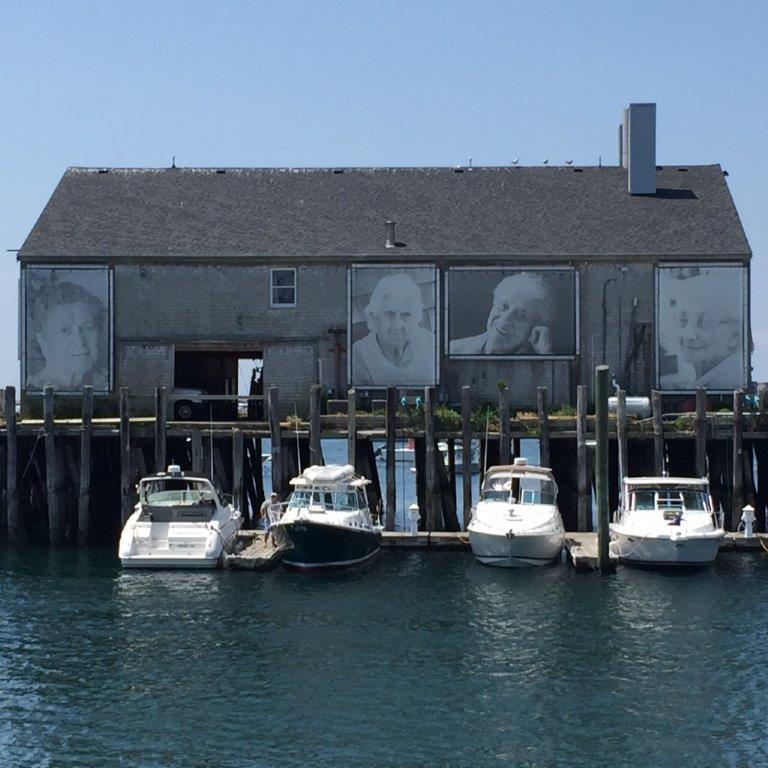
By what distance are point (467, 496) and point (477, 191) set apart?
1420 cm

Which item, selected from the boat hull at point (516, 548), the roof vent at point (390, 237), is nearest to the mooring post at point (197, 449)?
the boat hull at point (516, 548)

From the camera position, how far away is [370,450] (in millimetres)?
44094

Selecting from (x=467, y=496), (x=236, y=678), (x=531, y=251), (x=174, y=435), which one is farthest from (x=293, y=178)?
(x=236, y=678)

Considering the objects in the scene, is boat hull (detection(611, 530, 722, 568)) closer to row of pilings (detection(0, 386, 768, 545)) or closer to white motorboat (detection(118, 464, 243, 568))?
row of pilings (detection(0, 386, 768, 545))

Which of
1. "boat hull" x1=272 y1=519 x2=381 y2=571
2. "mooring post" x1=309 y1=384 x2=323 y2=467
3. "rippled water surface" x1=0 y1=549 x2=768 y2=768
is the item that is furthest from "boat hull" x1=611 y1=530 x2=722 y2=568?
"mooring post" x1=309 y1=384 x2=323 y2=467

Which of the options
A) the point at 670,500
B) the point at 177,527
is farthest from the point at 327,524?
the point at 670,500

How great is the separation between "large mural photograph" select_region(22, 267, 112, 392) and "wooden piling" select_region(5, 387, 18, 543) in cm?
469

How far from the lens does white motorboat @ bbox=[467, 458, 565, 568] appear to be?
3662cm

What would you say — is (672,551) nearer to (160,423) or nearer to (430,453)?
(430,453)

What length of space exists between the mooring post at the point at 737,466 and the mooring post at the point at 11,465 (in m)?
21.3

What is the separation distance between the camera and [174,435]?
4209cm

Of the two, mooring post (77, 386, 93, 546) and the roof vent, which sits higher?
the roof vent

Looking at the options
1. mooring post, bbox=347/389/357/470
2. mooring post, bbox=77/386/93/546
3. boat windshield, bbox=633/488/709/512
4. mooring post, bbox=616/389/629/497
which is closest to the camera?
boat windshield, bbox=633/488/709/512

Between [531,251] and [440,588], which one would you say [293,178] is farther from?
[440,588]
